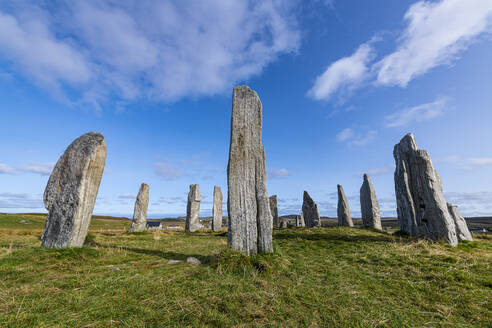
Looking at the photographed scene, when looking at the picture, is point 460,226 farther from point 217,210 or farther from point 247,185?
point 217,210

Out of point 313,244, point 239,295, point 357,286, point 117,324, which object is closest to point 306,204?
point 313,244

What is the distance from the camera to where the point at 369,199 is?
593 inches

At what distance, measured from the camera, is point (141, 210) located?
1477 centimetres

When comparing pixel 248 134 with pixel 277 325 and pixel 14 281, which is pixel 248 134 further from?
pixel 14 281

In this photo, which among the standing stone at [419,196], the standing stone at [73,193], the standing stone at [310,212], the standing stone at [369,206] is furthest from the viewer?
the standing stone at [310,212]

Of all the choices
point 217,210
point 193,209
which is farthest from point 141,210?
point 217,210

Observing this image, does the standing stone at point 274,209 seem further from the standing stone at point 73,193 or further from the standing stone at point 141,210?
the standing stone at point 73,193

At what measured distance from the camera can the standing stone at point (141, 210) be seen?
1427 cm

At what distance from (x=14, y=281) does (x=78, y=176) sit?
3218 millimetres

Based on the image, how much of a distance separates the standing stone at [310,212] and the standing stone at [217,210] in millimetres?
6908

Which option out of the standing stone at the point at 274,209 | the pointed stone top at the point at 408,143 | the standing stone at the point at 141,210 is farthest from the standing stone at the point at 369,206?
the standing stone at the point at 141,210

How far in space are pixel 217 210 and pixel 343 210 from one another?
9715mm

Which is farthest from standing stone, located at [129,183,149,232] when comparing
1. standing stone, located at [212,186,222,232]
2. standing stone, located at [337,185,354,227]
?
standing stone, located at [337,185,354,227]

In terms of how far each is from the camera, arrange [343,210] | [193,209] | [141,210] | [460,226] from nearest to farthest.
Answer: [460,226]
[141,210]
[343,210]
[193,209]
